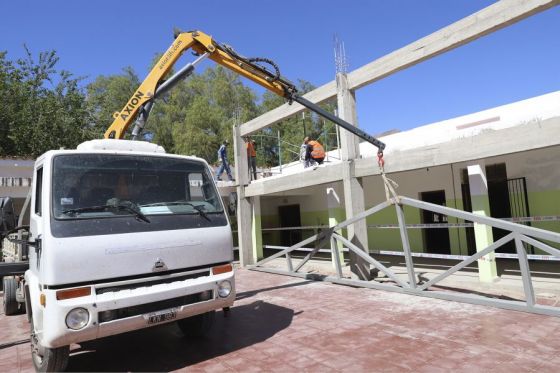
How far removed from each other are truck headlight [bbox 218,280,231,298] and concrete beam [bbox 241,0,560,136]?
602 centimetres

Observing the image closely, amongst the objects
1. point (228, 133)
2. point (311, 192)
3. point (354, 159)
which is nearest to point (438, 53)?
point (354, 159)

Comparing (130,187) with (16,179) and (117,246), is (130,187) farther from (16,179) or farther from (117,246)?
(16,179)

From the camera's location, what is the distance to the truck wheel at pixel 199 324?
5.51 metres

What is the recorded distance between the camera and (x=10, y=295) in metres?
7.68

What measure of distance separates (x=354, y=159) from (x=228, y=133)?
21.7 metres

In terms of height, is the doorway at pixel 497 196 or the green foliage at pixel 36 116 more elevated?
the green foliage at pixel 36 116

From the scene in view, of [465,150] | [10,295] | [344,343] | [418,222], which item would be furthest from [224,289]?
[418,222]

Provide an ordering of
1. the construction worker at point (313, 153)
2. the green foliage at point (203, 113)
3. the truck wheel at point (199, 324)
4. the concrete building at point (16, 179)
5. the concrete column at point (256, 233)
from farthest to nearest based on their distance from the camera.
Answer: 1. the green foliage at point (203, 113)
2. the concrete column at point (256, 233)
3. the concrete building at point (16, 179)
4. the construction worker at point (313, 153)
5. the truck wheel at point (199, 324)

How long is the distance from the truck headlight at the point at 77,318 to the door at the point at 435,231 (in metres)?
11.1

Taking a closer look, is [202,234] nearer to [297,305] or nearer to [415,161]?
[297,305]

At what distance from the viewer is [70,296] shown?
12.2 ft

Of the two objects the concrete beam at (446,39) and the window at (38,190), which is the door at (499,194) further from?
the window at (38,190)

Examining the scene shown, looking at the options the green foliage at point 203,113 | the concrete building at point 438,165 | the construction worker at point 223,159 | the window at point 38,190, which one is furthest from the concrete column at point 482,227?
the green foliage at point 203,113

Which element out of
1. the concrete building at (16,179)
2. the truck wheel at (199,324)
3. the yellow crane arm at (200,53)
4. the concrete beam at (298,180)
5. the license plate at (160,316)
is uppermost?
the yellow crane arm at (200,53)
